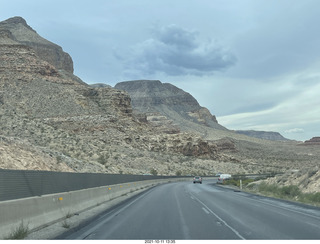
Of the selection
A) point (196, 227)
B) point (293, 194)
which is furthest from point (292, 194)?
point (196, 227)

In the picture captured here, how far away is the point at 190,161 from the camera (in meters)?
99.3

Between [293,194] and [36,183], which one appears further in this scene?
[293,194]

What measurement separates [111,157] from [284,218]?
52.1m

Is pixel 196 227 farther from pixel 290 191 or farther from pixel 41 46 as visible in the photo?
pixel 41 46

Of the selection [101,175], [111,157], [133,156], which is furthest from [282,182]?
[133,156]

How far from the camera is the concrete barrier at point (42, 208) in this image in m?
8.15

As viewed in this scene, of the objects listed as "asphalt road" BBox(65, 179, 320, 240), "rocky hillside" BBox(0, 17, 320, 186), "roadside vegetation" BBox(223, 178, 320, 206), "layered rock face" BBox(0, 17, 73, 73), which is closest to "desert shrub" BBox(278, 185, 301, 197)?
"roadside vegetation" BBox(223, 178, 320, 206)

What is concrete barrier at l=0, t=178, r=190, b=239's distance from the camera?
8.15m

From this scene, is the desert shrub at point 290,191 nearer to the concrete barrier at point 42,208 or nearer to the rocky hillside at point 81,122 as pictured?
the concrete barrier at point 42,208

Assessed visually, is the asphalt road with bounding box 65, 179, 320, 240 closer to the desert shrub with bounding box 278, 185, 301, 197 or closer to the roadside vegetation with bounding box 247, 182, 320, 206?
the roadside vegetation with bounding box 247, 182, 320, 206

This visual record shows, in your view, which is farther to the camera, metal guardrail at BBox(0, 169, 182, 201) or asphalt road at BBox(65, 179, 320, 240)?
asphalt road at BBox(65, 179, 320, 240)

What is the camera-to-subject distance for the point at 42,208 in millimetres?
10305

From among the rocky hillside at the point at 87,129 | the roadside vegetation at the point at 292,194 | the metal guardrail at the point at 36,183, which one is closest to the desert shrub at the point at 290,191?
the roadside vegetation at the point at 292,194

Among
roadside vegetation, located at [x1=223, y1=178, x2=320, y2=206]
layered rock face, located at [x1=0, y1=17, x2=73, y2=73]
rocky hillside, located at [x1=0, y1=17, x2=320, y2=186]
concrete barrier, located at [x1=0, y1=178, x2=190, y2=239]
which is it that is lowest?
roadside vegetation, located at [x1=223, y1=178, x2=320, y2=206]
